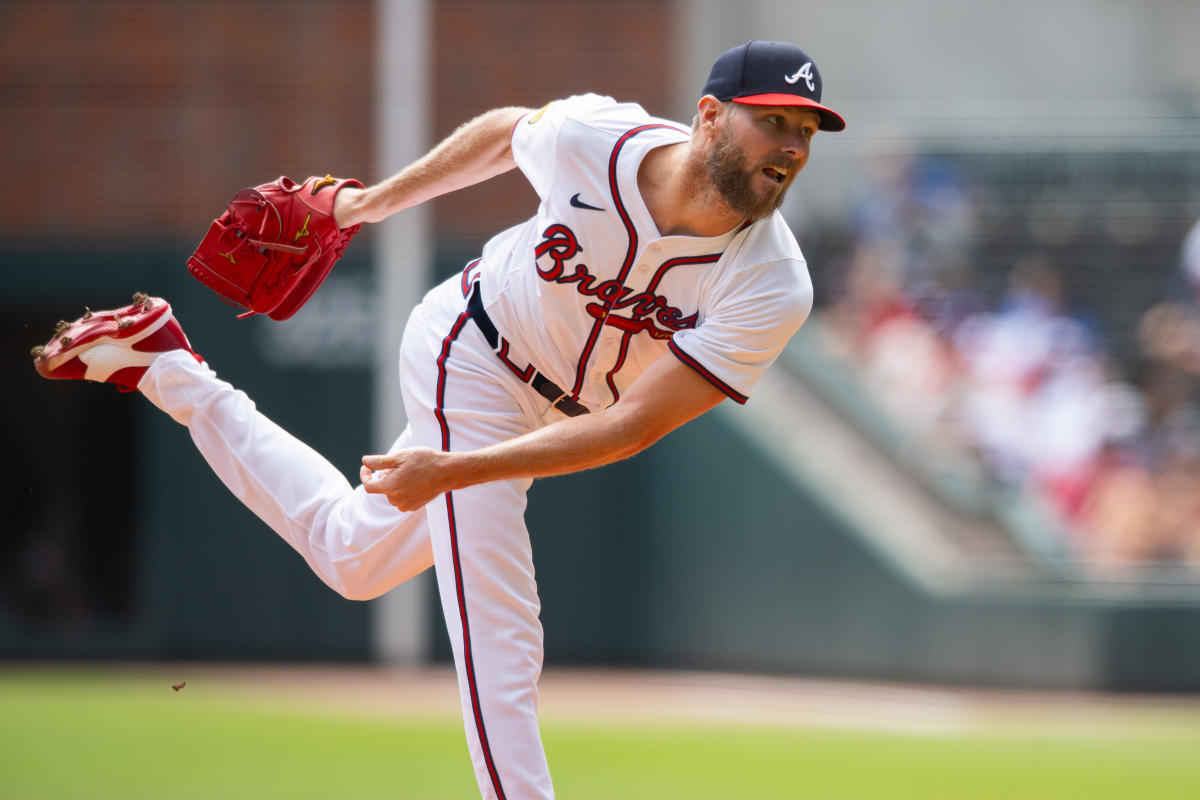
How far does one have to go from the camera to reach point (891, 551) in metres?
9.88

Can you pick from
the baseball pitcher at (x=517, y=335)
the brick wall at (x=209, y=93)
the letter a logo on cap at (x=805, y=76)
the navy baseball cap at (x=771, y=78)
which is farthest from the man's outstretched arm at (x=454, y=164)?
the brick wall at (x=209, y=93)

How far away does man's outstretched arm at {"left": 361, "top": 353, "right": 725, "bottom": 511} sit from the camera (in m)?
3.30

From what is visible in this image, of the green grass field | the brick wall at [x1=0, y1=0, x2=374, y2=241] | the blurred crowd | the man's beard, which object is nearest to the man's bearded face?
the man's beard

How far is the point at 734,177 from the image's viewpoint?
3.48 meters

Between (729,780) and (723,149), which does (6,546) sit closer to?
(729,780)

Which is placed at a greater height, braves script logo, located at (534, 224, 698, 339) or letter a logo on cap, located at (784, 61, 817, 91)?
letter a logo on cap, located at (784, 61, 817, 91)

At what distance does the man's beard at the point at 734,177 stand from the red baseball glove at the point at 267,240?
1129mm

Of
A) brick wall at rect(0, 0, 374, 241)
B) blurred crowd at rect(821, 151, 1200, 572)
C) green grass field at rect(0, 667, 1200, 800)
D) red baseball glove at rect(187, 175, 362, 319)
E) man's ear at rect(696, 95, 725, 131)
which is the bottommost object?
green grass field at rect(0, 667, 1200, 800)

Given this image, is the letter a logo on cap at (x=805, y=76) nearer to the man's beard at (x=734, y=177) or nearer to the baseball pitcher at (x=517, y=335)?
the baseball pitcher at (x=517, y=335)

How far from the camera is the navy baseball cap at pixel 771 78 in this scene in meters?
3.42

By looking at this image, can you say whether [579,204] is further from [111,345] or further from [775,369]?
[775,369]

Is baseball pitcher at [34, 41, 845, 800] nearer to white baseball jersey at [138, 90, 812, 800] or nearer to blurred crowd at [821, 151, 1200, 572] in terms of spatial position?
white baseball jersey at [138, 90, 812, 800]

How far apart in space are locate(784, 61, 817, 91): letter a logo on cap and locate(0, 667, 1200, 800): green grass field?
3562 millimetres

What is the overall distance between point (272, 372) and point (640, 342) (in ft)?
25.0
